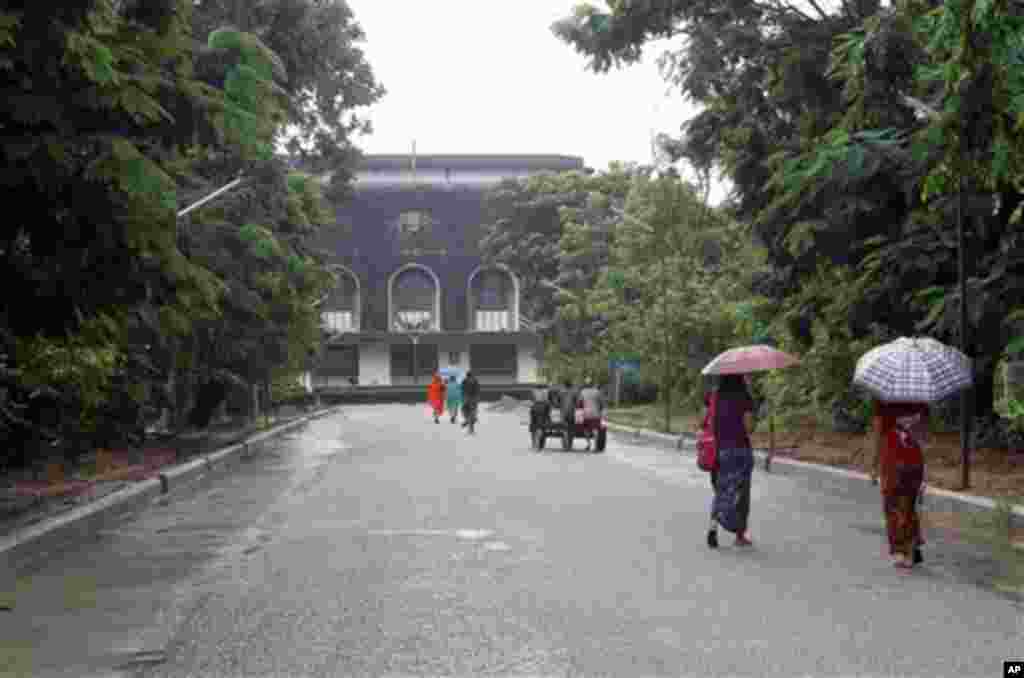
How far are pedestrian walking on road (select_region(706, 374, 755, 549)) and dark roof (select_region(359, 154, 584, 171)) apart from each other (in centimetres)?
8032

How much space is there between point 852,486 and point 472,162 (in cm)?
7609

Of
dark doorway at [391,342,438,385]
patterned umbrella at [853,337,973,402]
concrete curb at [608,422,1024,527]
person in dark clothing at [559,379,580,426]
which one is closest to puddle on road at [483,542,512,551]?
patterned umbrella at [853,337,973,402]

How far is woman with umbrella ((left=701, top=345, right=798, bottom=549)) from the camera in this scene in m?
11.9

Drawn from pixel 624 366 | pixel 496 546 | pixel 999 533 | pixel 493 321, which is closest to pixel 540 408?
pixel 999 533

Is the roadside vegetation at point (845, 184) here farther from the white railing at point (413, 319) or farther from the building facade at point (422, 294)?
the white railing at point (413, 319)

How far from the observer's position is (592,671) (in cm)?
→ 696

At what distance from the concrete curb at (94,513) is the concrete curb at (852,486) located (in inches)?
339

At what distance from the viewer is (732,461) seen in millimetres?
11969

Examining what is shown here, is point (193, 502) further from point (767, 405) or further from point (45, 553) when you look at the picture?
point (767, 405)

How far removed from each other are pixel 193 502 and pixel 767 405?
12.9 meters

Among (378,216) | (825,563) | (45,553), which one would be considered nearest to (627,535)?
(825,563)

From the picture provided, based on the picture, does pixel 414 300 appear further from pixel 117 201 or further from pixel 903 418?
pixel 903 418

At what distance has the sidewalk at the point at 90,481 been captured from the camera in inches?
565

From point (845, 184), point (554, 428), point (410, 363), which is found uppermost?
point (845, 184)
